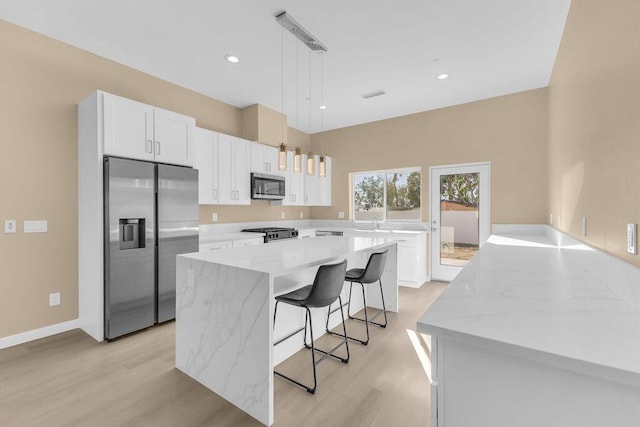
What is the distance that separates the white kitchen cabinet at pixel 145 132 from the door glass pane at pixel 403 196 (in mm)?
3522

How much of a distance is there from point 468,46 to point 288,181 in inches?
130

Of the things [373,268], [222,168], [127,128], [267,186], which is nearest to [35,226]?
[127,128]

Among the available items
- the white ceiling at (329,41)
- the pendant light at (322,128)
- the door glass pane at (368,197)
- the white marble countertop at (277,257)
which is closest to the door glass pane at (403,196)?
the door glass pane at (368,197)

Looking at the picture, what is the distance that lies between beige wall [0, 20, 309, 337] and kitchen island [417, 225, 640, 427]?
11.7 feet

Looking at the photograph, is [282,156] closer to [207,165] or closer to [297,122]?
[207,165]

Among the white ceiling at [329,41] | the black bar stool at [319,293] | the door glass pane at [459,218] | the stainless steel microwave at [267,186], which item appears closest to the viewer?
the black bar stool at [319,293]

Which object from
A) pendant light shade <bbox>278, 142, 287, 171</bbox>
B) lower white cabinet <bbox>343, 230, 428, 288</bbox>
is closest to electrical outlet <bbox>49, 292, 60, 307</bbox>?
pendant light shade <bbox>278, 142, 287, 171</bbox>

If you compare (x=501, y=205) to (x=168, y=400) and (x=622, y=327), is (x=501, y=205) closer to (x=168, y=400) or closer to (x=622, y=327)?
(x=622, y=327)

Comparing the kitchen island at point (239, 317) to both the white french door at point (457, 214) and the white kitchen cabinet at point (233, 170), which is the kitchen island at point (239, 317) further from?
the white french door at point (457, 214)

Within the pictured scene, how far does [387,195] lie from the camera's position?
557 centimetres

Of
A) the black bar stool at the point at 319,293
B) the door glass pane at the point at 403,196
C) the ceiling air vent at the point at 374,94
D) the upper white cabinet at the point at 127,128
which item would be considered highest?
the ceiling air vent at the point at 374,94

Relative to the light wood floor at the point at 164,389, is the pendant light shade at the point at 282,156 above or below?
above

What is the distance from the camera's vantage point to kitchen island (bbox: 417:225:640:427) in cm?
73

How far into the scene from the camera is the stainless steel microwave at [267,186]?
4.52 m
